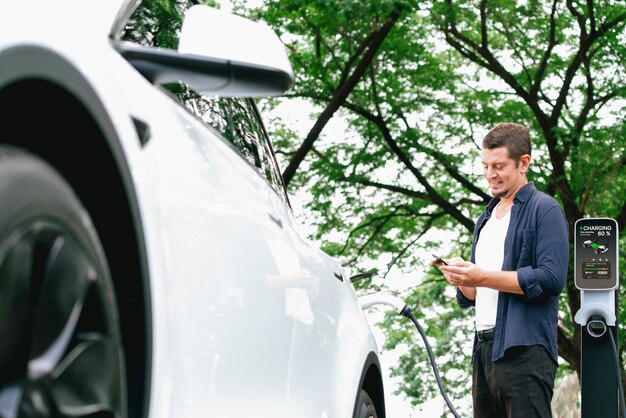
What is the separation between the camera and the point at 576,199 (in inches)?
626

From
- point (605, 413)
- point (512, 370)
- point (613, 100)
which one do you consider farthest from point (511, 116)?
point (512, 370)

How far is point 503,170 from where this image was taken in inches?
192

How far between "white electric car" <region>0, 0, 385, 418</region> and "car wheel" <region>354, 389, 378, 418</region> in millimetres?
924

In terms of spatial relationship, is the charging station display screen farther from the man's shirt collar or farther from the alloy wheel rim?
the alloy wheel rim

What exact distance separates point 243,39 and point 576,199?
14.5 m

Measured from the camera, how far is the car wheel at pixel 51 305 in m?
1.43

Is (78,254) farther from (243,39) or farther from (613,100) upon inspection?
(613,100)

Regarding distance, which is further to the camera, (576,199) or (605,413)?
(576,199)

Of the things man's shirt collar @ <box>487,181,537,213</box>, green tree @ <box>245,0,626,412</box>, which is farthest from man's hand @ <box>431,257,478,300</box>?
green tree @ <box>245,0,626,412</box>

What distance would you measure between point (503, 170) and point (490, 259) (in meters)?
0.43

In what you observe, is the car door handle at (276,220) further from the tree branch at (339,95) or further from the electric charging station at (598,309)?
the tree branch at (339,95)

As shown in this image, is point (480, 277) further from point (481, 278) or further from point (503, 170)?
point (503, 170)

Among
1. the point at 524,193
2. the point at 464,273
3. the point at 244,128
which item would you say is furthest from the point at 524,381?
the point at 244,128

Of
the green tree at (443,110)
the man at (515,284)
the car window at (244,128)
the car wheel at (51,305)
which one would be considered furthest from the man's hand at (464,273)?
the green tree at (443,110)
